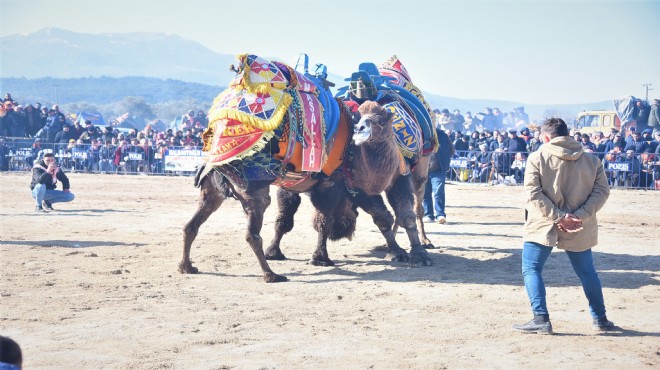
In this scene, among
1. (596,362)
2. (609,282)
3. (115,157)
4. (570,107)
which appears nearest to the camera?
Answer: (596,362)

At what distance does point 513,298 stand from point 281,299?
2300mm

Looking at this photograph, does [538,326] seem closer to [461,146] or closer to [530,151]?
[530,151]

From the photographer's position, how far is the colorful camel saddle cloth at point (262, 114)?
800 centimetres

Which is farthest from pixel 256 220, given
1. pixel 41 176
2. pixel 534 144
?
pixel 534 144

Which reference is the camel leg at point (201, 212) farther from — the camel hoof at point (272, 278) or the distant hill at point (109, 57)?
the distant hill at point (109, 57)

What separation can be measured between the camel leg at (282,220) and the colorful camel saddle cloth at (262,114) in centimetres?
150

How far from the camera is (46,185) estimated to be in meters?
15.2

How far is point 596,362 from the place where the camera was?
539 cm

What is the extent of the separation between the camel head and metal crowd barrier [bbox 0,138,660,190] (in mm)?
13267

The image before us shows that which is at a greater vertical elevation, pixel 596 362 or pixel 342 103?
pixel 342 103

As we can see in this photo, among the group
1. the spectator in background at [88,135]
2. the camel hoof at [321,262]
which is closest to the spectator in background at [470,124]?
the spectator in background at [88,135]

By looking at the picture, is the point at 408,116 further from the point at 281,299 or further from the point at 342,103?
the point at 281,299

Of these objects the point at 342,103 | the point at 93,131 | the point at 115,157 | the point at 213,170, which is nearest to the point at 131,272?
the point at 213,170

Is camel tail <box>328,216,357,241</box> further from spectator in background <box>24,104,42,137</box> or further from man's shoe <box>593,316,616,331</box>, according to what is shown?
spectator in background <box>24,104,42,137</box>
